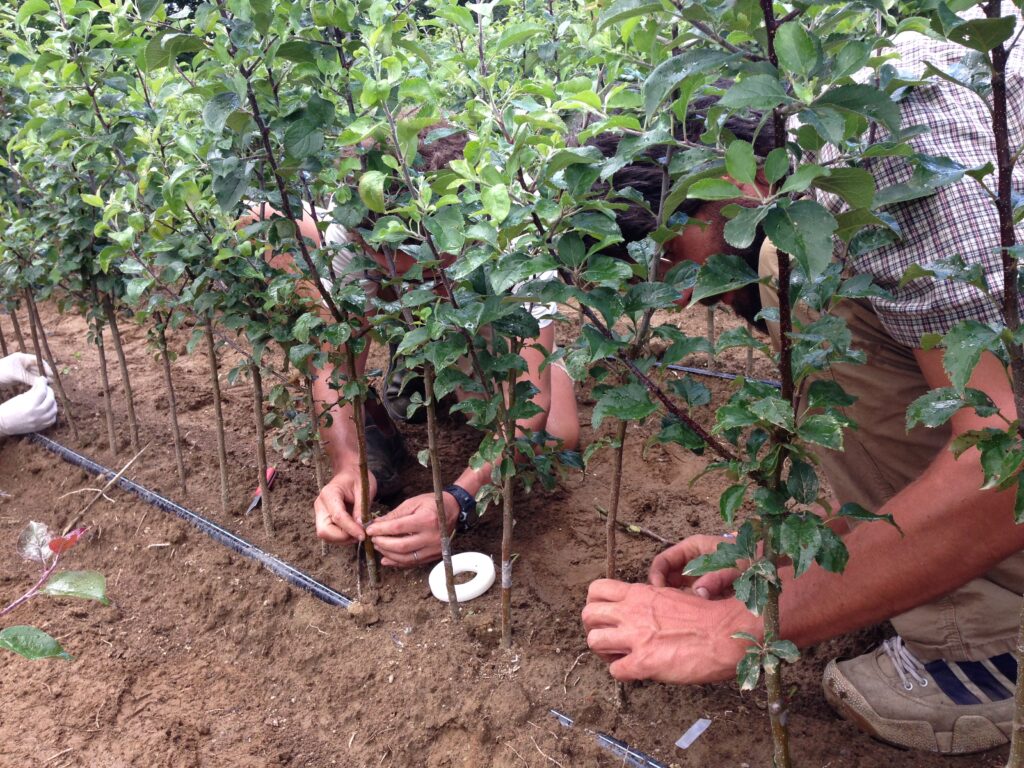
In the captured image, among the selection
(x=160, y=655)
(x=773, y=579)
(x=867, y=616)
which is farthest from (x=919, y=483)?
(x=160, y=655)

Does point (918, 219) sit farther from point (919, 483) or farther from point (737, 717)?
point (737, 717)

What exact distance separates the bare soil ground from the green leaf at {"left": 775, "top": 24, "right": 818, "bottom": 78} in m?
1.44

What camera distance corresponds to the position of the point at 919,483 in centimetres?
145

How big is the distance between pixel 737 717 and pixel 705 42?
146 cm

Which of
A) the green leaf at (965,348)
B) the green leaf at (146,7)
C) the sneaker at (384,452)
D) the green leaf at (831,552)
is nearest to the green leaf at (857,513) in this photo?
the green leaf at (831,552)

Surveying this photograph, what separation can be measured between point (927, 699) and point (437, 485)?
121cm

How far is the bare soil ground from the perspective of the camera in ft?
6.25

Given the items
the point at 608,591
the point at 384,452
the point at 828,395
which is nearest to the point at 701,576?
the point at 608,591

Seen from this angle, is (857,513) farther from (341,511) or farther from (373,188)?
(341,511)

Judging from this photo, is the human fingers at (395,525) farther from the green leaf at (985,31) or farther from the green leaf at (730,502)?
the green leaf at (985,31)

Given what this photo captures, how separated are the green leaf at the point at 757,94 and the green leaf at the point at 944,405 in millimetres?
425

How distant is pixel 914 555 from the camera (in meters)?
1.44

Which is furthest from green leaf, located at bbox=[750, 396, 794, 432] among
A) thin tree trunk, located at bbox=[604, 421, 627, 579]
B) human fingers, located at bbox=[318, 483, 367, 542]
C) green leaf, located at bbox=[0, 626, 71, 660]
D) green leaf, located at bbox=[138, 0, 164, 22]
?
human fingers, located at bbox=[318, 483, 367, 542]

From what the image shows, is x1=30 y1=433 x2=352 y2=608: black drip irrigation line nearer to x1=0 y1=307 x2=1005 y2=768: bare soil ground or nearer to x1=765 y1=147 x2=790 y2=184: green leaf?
x1=0 y1=307 x2=1005 y2=768: bare soil ground
